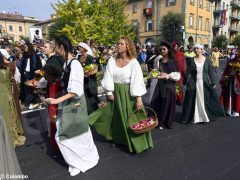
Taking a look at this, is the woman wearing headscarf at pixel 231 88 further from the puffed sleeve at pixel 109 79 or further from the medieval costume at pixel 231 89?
the puffed sleeve at pixel 109 79

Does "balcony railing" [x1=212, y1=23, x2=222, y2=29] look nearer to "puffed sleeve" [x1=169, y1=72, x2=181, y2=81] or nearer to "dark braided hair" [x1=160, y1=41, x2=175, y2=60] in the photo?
"dark braided hair" [x1=160, y1=41, x2=175, y2=60]

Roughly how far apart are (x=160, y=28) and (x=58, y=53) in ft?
135

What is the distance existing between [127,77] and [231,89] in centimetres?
367

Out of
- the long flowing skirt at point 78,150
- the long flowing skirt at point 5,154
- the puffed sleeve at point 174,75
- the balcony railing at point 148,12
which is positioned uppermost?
the balcony railing at point 148,12

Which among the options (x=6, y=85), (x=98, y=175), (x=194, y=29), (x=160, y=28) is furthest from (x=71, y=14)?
(x=194, y=29)

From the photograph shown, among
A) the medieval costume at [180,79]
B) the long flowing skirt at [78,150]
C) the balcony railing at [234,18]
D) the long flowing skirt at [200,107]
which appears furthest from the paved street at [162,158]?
the balcony railing at [234,18]

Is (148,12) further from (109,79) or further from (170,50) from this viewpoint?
(109,79)

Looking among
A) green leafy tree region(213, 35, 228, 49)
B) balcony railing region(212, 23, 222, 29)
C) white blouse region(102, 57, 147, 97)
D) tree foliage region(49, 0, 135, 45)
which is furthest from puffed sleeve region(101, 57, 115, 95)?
balcony railing region(212, 23, 222, 29)

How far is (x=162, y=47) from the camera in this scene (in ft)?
17.9

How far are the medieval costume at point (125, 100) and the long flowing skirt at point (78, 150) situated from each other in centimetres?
72

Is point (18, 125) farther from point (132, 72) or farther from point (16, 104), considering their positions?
point (132, 72)

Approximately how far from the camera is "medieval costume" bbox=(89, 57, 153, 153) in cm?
405

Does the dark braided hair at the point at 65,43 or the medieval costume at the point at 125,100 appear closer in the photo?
the dark braided hair at the point at 65,43

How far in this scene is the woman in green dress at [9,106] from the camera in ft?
14.1
